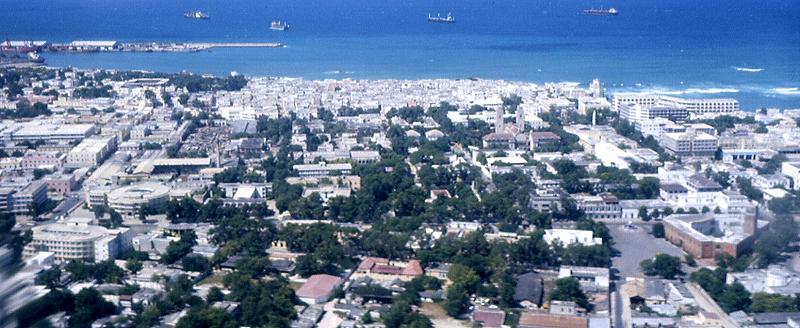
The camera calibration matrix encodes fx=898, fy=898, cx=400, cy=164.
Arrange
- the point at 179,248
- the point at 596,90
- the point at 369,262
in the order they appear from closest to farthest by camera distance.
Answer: the point at 369,262 → the point at 179,248 → the point at 596,90

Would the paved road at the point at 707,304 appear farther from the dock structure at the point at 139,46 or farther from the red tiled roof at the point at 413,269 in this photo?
the dock structure at the point at 139,46

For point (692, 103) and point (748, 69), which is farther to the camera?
point (748, 69)

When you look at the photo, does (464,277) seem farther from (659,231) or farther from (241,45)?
(241,45)

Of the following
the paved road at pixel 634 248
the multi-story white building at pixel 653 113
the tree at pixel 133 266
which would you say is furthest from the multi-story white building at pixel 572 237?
the multi-story white building at pixel 653 113

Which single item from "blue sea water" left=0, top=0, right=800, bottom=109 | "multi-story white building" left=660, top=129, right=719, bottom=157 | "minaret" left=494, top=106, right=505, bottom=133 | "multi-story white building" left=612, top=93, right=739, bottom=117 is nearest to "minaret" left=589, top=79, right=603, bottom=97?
"multi-story white building" left=612, top=93, right=739, bottom=117

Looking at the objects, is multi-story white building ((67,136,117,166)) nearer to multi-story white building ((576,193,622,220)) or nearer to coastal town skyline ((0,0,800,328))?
coastal town skyline ((0,0,800,328))

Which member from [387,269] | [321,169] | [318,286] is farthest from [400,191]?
[318,286]

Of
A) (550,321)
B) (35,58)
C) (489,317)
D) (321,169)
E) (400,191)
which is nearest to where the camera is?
(550,321)
